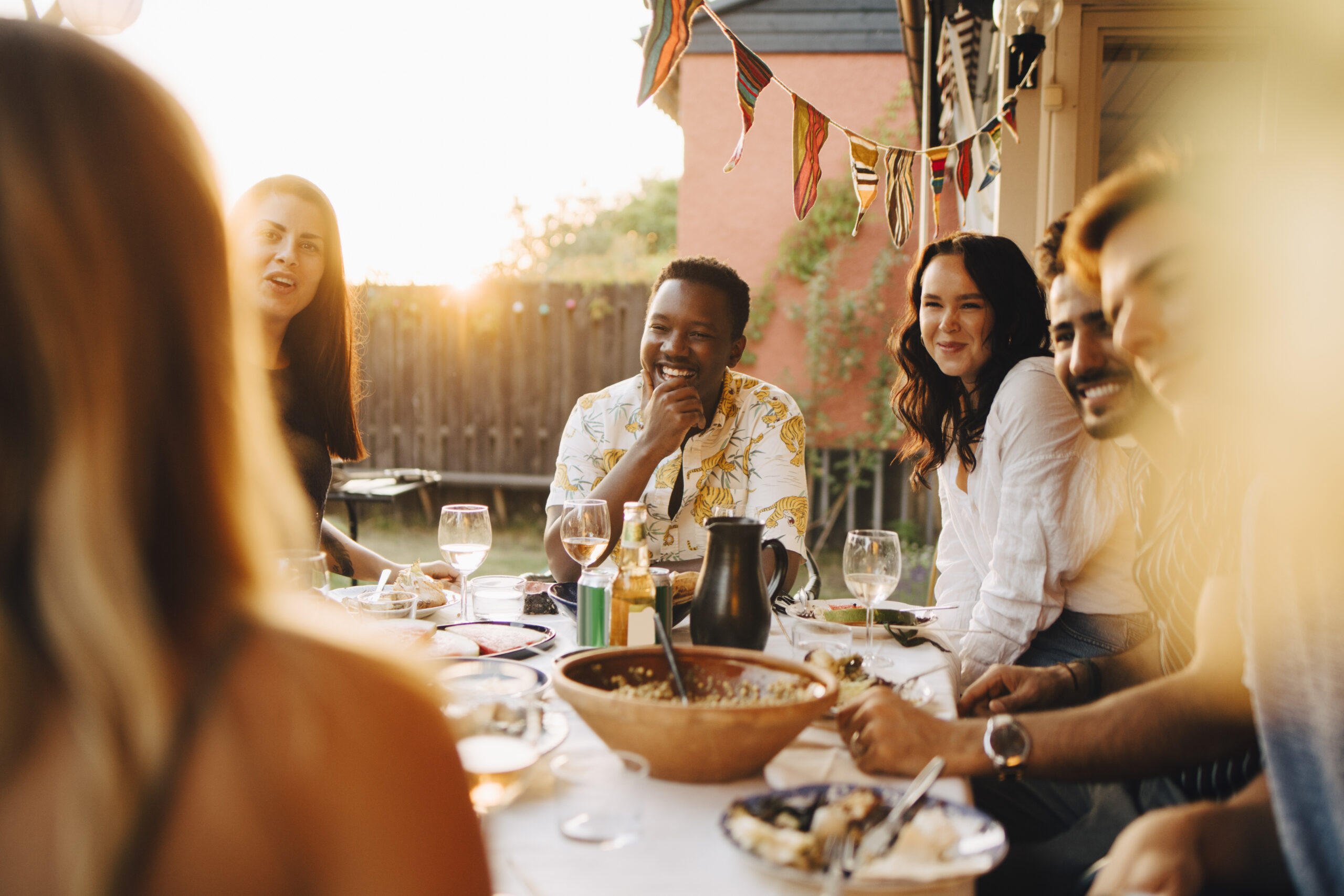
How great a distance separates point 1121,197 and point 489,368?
7.45 metres

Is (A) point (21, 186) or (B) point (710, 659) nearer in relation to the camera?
(A) point (21, 186)

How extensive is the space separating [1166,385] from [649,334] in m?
1.75

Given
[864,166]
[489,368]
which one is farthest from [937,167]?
[489,368]

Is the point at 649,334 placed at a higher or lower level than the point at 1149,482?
higher

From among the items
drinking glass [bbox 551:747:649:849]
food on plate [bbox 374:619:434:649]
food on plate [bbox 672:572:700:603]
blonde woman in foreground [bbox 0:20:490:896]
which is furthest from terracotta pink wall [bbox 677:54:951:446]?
blonde woman in foreground [bbox 0:20:490:896]

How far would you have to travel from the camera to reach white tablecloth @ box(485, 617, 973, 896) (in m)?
0.91

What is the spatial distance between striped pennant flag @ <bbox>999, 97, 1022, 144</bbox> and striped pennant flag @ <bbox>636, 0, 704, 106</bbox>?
6.24 feet

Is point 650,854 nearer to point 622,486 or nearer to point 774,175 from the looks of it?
point 622,486

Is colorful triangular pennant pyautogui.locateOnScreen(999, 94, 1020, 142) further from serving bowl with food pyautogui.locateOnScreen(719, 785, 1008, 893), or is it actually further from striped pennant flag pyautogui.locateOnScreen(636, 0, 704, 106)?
serving bowl with food pyautogui.locateOnScreen(719, 785, 1008, 893)

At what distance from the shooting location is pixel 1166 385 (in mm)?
1312

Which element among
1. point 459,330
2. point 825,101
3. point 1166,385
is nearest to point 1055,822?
point 1166,385

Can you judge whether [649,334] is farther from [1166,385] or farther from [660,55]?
[1166,385]

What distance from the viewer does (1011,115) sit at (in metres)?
3.76

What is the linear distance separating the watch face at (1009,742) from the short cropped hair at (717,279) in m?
→ 1.83
